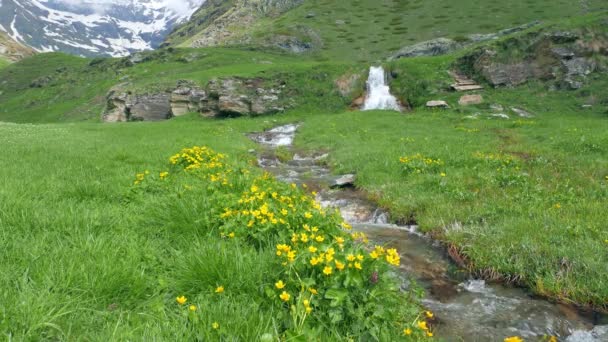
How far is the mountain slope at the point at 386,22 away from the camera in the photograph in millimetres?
74438

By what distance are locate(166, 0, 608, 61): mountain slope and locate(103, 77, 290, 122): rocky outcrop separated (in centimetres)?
3381

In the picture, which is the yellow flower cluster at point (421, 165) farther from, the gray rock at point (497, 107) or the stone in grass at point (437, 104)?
the stone in grass at point (437, 104)

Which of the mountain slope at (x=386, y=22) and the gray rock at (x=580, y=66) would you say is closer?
the gray rock at (x=580, y=66)

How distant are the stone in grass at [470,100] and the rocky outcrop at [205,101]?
650 inches

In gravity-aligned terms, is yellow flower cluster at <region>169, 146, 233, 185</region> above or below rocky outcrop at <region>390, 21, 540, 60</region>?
below

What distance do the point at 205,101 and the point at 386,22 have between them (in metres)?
64.3

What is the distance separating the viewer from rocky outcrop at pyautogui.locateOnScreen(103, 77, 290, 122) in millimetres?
38594

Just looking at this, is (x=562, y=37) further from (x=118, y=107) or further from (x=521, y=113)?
(x=118, y=107)

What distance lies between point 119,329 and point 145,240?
2.39 metres

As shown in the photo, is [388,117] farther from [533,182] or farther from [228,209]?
[228,209]

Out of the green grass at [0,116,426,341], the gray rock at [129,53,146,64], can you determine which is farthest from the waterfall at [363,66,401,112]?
the gray rock at [129,53,146,64]

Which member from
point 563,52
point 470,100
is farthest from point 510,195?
point 563,52

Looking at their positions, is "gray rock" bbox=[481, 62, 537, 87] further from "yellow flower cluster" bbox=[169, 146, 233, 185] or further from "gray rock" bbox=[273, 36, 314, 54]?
"gray rock" bbox=[273, 36, 314, 54]

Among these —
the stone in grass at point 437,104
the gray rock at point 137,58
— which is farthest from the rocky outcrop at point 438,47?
the gray rock at point 137,58
